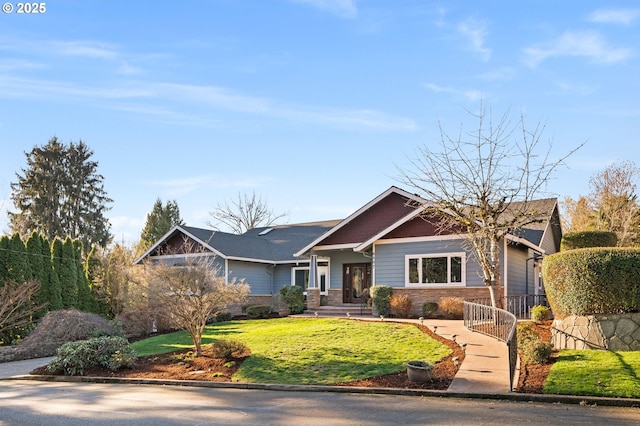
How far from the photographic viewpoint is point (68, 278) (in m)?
26.2

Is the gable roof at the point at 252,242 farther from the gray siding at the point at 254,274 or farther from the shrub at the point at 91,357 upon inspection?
the shrub at the point at 91,357

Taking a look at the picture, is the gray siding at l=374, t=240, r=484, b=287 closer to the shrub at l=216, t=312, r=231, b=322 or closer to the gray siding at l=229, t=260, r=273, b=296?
the shrub at l=216, t=312, r=231, b=322

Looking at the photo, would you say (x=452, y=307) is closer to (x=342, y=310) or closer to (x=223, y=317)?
(x=342, y=310)

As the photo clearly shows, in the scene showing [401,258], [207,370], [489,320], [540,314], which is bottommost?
[207,370]

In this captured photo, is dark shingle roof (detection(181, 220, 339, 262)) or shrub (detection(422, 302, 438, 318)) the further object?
dark shingle roof (detection(181, 220, 339, 262))

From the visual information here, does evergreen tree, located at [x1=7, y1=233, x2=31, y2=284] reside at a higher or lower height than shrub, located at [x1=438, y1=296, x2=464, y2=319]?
higher

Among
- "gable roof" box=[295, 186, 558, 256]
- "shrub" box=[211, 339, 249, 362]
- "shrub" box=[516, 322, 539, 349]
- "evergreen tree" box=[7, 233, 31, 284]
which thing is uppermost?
"gable roof" box=[295, 186, 558, 256]

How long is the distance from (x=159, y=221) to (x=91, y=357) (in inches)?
1555

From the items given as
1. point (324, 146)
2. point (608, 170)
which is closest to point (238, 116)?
point (324, 146)

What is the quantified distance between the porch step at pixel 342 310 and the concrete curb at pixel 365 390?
11877 mm

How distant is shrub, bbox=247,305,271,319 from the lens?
27609 millimetres

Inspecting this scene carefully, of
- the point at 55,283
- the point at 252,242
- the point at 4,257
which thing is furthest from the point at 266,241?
the point at 4,257

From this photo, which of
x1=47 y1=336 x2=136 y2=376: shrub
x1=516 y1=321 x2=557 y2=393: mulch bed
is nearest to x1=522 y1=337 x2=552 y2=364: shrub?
x1=516 y1=321 x2=557 y2=393: mulch bed

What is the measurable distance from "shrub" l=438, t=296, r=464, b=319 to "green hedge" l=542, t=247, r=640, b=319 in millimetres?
7151
